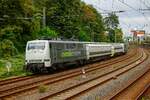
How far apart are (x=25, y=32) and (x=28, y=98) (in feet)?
114

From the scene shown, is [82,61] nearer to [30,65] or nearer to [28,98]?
[30,65]

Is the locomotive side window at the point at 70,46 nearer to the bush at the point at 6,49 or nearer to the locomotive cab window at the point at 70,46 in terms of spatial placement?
the locomotive cab window at the point at 70,46

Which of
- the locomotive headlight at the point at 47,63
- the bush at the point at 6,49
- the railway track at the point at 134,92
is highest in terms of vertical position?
the bush at the point at 6,49

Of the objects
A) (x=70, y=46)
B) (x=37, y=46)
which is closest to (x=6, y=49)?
(x=70, y=46)

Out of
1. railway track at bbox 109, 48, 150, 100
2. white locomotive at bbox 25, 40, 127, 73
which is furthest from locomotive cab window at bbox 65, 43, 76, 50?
railway track at bbox 109, 48, 150, 100

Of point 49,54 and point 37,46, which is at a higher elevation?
point 37,46

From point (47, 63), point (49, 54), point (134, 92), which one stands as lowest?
point (134, 92)

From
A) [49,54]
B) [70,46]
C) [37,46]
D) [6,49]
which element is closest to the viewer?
[49,54]

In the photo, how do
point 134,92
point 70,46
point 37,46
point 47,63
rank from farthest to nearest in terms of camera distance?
point 70,46 → point 37,46 → point 47,63 → point 134,92

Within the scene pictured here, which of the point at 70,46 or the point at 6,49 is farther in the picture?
the point at 6,49

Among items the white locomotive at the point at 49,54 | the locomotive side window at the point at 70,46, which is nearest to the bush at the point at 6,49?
the white locomotive at the point at 49,54

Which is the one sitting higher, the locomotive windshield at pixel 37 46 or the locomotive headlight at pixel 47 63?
the locomotive windshield at pixel 37 46

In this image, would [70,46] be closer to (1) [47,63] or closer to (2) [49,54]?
(2) [49,54]

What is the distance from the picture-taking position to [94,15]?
10019 cm
